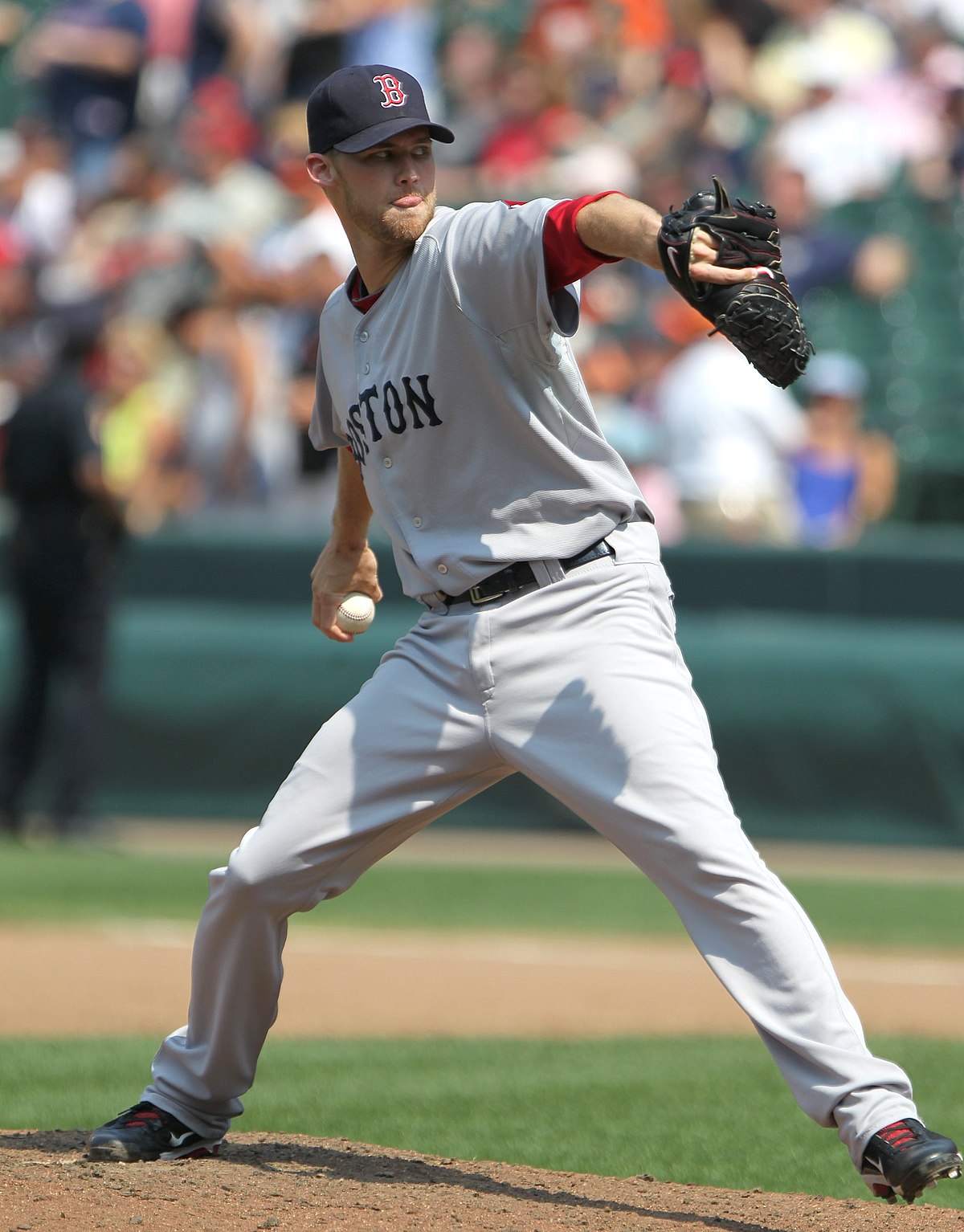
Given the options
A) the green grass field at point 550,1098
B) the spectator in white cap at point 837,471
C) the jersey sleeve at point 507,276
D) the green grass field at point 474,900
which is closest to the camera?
the jersey sleeve at point 507,276

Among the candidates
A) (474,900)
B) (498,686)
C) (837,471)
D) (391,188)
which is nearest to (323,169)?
(391,188)

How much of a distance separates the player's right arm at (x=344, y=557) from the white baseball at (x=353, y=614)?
0.02 meters

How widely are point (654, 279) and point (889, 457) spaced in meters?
2.34

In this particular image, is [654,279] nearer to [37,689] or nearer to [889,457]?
[889,457]

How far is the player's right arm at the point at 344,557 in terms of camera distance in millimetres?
3973

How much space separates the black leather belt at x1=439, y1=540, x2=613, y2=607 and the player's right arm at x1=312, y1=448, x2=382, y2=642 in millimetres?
501

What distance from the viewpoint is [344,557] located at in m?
3.98

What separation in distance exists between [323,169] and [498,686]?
1043 mm

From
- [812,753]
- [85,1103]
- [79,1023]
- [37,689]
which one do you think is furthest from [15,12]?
[85,1103]

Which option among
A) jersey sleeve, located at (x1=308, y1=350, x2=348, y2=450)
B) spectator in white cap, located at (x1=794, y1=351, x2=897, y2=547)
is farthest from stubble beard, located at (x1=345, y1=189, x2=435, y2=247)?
spectator in white cap, located at (x1=794, y1=351, x2=897, y2=547)

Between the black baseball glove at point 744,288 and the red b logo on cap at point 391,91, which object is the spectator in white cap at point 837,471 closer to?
the red b logo on cap at point 391,91

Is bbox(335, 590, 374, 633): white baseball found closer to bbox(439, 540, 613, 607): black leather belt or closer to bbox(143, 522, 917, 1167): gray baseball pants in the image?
bbox(143, 522, 917, 1167): gray baseball pants

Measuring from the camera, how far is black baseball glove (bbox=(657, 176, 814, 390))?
9.77 ft

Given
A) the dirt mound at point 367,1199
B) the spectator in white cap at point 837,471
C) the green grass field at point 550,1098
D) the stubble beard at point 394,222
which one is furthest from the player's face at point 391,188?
the spectator in white cap at point 837,471
